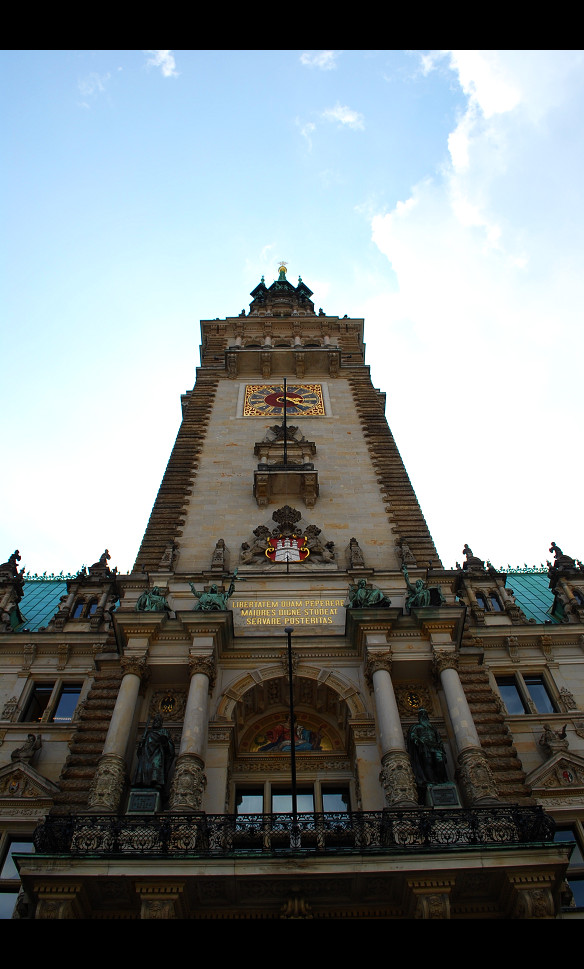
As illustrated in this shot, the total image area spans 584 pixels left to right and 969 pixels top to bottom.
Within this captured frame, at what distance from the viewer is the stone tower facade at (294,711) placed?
40.3 ft

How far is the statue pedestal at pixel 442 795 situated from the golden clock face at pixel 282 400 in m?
18.1

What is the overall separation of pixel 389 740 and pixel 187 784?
403cm

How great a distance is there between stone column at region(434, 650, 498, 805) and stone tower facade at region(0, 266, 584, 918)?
0.04 metres

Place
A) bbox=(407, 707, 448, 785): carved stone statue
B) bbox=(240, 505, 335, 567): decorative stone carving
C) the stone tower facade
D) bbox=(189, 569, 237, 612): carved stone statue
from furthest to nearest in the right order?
bbox=(240, 505, 335, 567): decorative stone carving < bbox=(189, 569, 237, 612): carved stone statue < bbox=(407, 707, 448, 785): carved stone statue < the stone tower facade

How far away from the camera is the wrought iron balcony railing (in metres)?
12.6

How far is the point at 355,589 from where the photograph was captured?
1953 centimetres

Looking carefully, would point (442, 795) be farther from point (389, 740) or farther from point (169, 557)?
point (169, 557)

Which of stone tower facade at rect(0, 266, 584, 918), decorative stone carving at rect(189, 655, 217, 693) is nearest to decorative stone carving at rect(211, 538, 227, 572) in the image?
stone tower facade at rect(0, 266, 584, 918)

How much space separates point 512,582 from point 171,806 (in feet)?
65.1

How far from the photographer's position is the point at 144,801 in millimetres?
14477

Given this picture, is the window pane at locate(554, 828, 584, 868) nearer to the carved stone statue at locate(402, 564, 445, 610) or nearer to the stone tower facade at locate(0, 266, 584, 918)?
the stone tower facade at locate(0, 266, 584, 918)

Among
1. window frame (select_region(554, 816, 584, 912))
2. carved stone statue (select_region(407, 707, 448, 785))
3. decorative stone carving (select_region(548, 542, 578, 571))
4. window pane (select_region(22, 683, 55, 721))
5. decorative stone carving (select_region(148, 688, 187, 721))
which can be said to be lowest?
window frame (select_region(554, 816, 584, 912))

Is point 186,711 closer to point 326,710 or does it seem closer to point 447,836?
point 326,710
